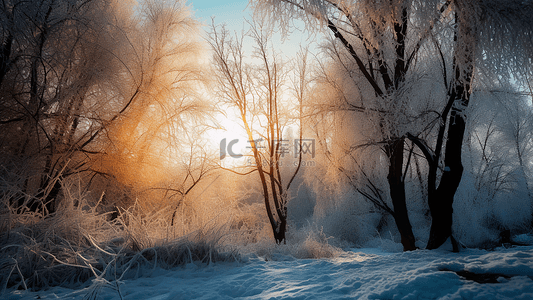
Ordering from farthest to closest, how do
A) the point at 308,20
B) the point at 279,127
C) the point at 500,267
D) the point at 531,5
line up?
the point at 279,127
the point at 308,20
the point at 531,5
the point at 500,267

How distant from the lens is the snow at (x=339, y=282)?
64.6 inches

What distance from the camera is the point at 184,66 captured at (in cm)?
762

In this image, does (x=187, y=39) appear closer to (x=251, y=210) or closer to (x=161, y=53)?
(x=161, y=53)

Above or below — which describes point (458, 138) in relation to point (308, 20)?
below

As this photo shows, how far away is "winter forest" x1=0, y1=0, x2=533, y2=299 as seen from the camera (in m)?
2.73

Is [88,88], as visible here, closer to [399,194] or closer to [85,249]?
[85,249]

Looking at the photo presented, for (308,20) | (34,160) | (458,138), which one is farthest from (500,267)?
(34,160)

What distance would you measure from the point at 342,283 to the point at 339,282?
4 cm

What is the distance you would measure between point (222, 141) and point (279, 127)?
1737 mm

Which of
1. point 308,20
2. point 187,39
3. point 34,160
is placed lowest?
point 34,160

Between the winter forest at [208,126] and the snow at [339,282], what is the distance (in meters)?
0.03

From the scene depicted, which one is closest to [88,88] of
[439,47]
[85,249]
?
[85,249]

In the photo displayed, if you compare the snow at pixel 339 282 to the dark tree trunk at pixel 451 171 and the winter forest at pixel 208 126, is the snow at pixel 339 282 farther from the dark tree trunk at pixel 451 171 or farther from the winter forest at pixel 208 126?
the dark tree trunk at pixel 451 171

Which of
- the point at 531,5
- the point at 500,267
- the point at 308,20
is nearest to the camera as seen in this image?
the point at 500,267
